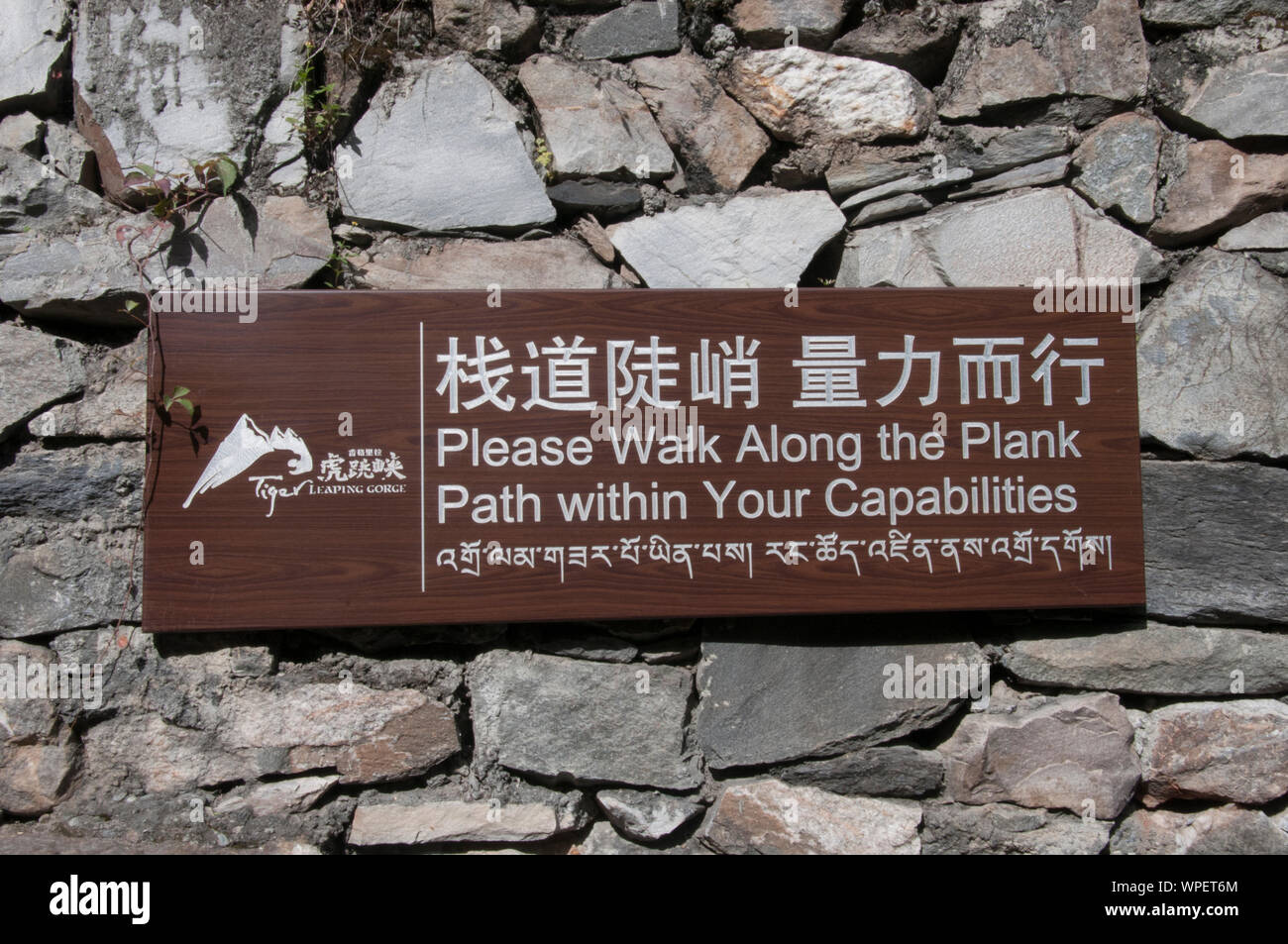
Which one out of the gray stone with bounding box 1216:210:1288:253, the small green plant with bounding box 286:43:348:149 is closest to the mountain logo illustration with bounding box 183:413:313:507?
the small green plant with bounding box 286:43:348:149

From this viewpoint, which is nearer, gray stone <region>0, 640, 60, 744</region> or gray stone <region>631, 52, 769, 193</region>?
gray stone <region>0, 640, 60, 744</region>

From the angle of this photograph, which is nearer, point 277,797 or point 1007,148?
point 277,797

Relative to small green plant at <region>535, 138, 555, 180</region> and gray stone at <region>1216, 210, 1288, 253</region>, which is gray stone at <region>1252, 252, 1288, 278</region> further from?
small green plant at <region>535, 138, 555, 180</region>

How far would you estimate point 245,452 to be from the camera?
195 cm

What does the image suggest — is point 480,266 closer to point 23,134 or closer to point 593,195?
point 593,195

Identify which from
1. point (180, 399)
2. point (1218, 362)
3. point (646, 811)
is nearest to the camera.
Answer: point (180, 399)

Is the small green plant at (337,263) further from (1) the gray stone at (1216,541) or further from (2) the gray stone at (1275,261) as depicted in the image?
(2) the gray stone at (1275,261)

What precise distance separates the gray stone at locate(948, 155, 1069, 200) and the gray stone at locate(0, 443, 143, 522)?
2.23 meters

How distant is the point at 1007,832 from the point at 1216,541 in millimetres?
881

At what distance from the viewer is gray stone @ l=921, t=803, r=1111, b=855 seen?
6.77 feet

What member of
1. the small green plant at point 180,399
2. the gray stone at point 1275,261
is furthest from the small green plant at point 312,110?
the gray stone at point 1275,261

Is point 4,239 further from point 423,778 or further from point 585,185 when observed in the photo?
point 423,778

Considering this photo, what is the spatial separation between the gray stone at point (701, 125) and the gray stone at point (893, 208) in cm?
31

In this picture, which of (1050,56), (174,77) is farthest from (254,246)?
(1050,56)
